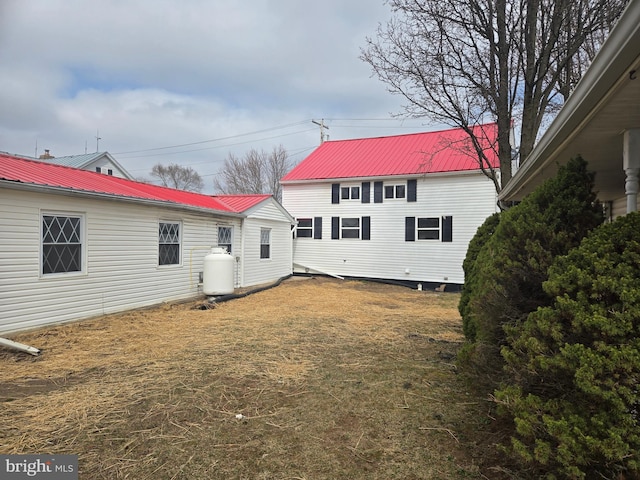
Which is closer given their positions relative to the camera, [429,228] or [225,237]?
[225,237]

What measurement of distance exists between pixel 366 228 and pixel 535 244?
12.9m

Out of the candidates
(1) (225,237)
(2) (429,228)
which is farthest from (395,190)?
(1) (225,237)

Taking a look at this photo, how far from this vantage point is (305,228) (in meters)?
17.2

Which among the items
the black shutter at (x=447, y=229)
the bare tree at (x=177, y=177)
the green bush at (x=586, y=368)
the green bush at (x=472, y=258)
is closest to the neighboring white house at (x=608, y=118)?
the green bush at (x=586, y=368)

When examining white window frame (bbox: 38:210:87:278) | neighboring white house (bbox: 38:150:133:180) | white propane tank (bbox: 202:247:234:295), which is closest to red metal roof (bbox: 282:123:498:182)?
white propane tank (bbox: 202:247:234:295)

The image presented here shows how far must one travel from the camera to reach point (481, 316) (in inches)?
133

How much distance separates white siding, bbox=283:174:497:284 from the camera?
1407 centimetres

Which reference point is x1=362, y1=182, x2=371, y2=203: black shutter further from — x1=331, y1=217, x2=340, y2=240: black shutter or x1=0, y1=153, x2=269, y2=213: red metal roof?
x1=0, y1=153, x2=269, y2=213: red metal roof

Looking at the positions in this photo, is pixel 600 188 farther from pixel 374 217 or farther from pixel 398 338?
pixel 374 217

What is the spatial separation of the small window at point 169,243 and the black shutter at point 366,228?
815 cm

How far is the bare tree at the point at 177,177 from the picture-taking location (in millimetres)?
42188

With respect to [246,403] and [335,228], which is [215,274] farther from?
[335,228]

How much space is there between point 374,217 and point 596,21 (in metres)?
9.57

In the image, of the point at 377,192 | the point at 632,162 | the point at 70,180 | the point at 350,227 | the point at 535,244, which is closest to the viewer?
the point at 632,162
